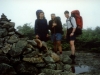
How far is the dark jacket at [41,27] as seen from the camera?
6.83m

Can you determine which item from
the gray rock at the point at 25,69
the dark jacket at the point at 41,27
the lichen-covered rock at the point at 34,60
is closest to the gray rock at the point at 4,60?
the gray rock at the point at 25,69

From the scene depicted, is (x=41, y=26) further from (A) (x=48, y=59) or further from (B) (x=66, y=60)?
(B) (x=66, y=60)

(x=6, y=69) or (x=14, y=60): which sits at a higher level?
(x=14, y=60)

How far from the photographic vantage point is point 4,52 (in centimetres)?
597

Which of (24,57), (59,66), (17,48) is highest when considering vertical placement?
(17,48)

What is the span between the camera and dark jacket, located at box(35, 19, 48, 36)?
22.4 feet

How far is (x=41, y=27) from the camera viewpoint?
687 cm

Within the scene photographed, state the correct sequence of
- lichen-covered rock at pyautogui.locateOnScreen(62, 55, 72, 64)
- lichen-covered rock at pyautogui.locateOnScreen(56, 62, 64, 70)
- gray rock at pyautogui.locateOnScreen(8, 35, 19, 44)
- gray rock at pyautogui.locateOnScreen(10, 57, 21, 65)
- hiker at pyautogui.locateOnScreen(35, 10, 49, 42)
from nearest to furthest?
gray rock at pyautogui.locateOnScreen(10, 57, 21, 65) < lichen-covered rock at pyautogui.locateOnScreen(56, 62, 64, 70) < gray rock at pyautogui.locateOnScreen(8, 35, 19, 44) < lichen-covered rock at pyautogui.locateOnScreen(62, 55, 72, 64) < hiker at pyautogui.locateOnScreen(35, 10, 49, 42)

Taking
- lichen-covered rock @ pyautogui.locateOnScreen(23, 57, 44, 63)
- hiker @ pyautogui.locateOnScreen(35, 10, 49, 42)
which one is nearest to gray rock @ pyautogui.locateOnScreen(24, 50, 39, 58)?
lichen-covered rock @ pyautogui.locateOnScreen(23, 57, 44, 63)

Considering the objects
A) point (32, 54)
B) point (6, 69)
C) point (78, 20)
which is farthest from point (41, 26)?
point (6, 69)

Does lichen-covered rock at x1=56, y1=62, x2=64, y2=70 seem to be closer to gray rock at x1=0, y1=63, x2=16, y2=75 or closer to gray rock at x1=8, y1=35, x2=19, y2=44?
gray rock at x1=0, y1=63, x2=16, y2=75

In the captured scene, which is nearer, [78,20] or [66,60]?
[66,60]

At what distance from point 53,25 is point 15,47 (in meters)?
1.83

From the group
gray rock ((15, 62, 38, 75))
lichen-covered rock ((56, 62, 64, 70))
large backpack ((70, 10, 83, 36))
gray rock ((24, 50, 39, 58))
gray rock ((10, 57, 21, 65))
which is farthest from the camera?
large backpack ((70, 10, 83, 36))
